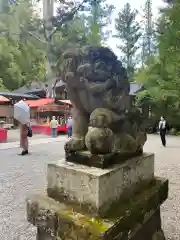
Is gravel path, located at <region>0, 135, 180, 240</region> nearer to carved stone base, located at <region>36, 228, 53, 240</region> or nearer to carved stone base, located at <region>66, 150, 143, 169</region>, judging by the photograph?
carved stone base, located at <region>36, 228, 53, 240</region>

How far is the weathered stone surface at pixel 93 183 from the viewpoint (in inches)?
58.2

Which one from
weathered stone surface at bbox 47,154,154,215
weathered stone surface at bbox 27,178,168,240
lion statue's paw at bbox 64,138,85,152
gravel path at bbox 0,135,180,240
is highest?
lion statue's paw at bbox 64,138,85,152

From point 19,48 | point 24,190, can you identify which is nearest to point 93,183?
point 24,190

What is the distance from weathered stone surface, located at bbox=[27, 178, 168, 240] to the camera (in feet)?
4.60

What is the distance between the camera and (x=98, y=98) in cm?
179

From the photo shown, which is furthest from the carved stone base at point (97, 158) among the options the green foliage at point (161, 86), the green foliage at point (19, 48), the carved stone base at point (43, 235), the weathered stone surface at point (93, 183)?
the green foliage at point (19, 48)

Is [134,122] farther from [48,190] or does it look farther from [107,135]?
[48,190]

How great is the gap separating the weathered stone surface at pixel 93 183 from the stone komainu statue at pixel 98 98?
14cm

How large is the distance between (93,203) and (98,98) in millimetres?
724

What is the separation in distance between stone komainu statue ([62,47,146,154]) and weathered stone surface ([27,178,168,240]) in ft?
1.22

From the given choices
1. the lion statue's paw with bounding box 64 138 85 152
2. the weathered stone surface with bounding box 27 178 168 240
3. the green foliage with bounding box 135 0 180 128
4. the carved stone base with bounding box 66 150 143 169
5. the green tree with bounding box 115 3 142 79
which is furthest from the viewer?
the green tree with bounding box 115 3 142 79

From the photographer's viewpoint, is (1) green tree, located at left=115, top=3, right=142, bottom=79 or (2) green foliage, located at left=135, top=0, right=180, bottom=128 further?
(1) green tree, located at left=115, top=3, right=142, bottom=79

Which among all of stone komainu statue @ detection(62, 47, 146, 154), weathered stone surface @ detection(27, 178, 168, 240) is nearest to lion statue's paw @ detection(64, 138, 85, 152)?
stone komainu statue @ detection(62, 47, 146, 154)

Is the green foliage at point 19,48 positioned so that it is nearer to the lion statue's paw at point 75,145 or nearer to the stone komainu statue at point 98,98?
the stone komainu statue at point 98,98
